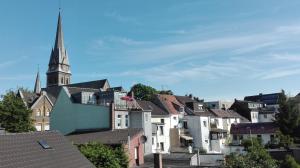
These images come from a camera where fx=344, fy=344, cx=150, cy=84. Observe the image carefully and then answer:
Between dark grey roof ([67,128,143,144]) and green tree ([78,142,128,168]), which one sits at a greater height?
dark grey roof ([67,128,143,144])

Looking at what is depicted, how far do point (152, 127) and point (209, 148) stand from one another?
1766cm

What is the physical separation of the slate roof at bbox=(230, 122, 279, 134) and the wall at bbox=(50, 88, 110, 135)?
38632mm

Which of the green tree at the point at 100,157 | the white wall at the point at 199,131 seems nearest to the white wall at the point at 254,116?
the white wall at the point at 199,131

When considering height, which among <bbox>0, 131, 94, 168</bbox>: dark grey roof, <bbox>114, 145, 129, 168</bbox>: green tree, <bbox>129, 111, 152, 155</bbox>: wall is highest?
<bbox>129, 111, 152, 155</bbox>: wall

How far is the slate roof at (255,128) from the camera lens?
7138 centimetres

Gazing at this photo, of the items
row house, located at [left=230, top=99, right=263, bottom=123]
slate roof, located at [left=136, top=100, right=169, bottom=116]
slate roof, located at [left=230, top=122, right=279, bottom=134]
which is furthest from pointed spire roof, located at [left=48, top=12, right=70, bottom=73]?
slate roof, located at [left=230, top=122, right=279, bottom=134]

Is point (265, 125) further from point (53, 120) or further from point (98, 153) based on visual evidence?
point (98, 153)

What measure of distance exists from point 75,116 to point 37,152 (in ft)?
99.8

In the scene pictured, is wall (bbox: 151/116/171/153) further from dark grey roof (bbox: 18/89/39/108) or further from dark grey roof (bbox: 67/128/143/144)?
dark grey roof (bbox: 18/89/39/108)

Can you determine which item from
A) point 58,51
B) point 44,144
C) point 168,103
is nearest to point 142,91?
point 168,103

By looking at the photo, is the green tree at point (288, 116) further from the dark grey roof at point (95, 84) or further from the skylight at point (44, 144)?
the skylight at point (44, 144)

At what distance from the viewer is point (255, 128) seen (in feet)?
244

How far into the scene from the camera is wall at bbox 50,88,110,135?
48.3m

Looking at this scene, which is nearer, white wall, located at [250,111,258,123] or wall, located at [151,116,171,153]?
wall, located at [151,116,171,153]
